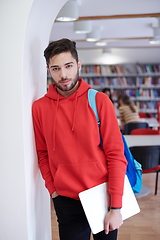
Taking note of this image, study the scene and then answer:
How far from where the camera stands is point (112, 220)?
4.88ft

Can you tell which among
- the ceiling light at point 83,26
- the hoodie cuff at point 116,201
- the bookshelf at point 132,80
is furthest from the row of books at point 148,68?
the hoodie cuff at point 116,201

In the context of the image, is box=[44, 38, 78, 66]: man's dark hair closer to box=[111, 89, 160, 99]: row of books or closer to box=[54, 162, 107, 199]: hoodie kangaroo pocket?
box=[54, 162, 107, 199]: hoodie kangaroo pocket

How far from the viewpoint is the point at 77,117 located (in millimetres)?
1529

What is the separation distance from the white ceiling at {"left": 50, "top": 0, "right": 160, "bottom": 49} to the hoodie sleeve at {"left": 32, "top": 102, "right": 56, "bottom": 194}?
3187 mm

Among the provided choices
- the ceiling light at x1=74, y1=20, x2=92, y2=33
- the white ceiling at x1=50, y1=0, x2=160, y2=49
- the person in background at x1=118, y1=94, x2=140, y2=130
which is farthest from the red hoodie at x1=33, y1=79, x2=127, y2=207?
the person in background at x1=118, y1=94, x2=140, y2=130

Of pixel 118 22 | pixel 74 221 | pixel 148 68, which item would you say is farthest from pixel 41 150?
pixel 148 68

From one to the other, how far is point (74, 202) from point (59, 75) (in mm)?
641

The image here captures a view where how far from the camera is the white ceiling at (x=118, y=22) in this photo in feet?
14.7

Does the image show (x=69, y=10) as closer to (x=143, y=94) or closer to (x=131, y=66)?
(x=131, y=66)

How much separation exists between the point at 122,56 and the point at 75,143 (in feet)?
28.4

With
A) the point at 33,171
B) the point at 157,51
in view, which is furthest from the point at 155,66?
the point at 33,171

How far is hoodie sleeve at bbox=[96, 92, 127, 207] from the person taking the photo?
58.5 inches

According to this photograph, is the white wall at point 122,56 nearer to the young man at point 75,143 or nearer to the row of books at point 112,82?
the row of books at point 112,82

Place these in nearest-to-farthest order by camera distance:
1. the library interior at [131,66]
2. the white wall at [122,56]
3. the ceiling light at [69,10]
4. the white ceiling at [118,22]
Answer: the library interior at [131,66] < the ceiling light at [69,10] < the white ceiling at [118,22] < the white wall at [122,56]
